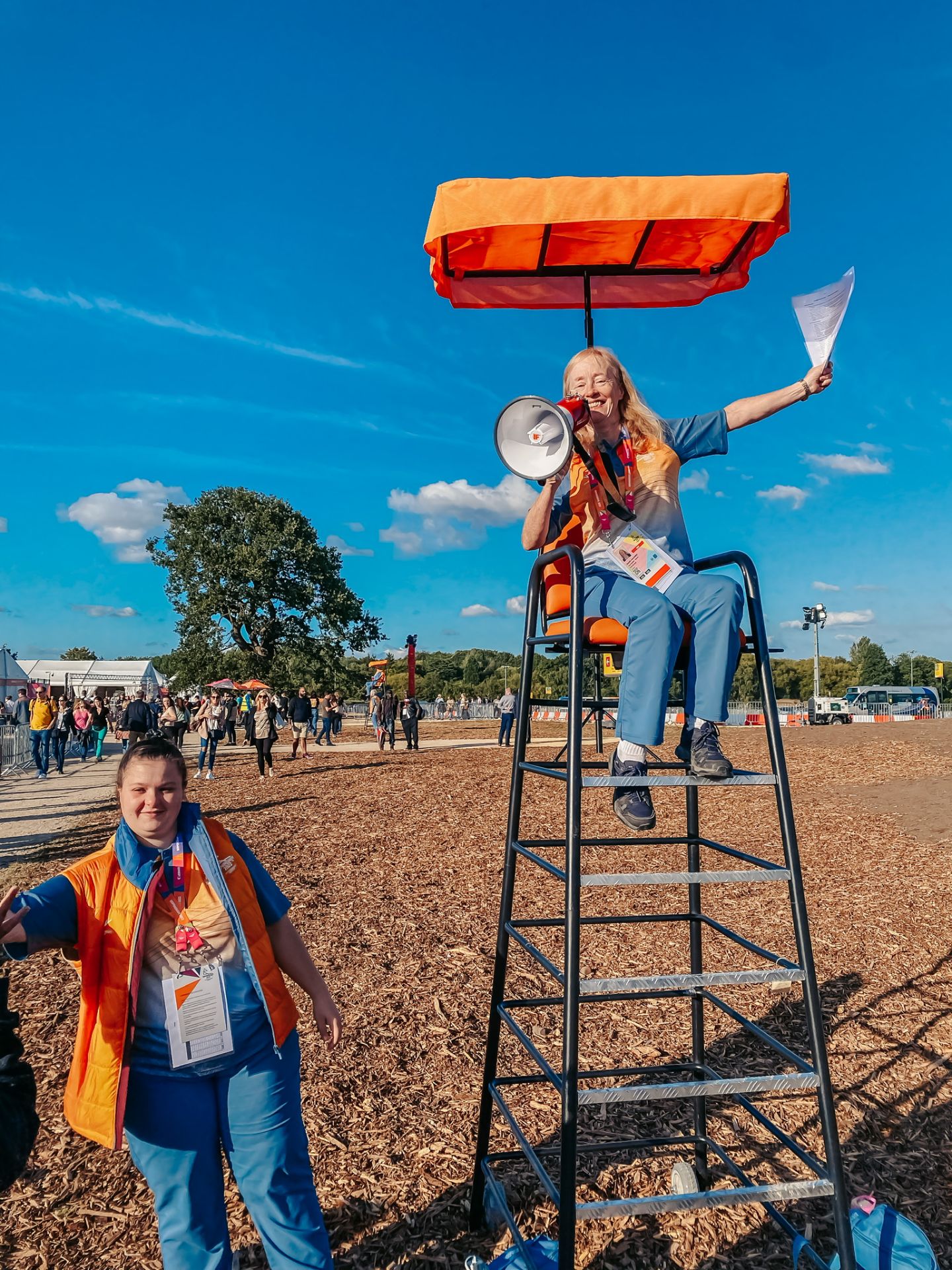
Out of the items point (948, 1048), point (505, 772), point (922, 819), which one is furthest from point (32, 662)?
point (948, 1048)

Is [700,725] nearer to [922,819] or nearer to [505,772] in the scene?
[922,819]

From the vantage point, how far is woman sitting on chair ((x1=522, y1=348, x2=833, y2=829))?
8.40 feet

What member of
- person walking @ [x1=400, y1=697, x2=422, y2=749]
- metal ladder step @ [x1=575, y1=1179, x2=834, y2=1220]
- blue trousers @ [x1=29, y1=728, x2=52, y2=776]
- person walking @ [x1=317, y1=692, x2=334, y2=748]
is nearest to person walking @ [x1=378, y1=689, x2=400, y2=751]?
person walking @ [x1=400, y1=697, x2=422, y2=749]

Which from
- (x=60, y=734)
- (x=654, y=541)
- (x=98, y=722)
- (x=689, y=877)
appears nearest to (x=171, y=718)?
(x=60, y=734)

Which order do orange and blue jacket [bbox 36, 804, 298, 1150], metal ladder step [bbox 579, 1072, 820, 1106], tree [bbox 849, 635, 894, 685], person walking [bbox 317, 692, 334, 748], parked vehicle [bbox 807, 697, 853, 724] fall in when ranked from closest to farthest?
metal ladder step [bbox 579, 1072, 820, 1106] < orange and blue jacket [bbox 36, 804, 298, 1150] < person walking [bbox 317, 692, 334, 748] < parked vehicle [bbox 807, 697, 853, 724] < tree [bbox 849, 635, 894, 685]

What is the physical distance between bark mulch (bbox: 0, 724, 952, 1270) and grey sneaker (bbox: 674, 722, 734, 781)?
1811 millimetres

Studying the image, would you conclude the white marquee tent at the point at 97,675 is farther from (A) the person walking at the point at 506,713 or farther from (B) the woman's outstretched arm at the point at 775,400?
(B) the woman's outstretched arm at the point at 775,400

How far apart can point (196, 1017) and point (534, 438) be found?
6.11ft

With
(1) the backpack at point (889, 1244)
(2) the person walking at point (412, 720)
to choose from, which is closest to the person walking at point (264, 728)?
(2) the person walking at point (412, 720)

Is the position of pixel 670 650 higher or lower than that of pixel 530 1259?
higher

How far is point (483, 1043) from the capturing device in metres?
4.84

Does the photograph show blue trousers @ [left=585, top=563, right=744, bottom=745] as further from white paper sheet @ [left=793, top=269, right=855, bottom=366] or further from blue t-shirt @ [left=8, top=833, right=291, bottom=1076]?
blue t-shirt @ [left=8, top=833, right=291, bottom=1076]

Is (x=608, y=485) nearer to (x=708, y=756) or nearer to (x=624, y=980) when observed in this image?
(x=708, y=756)

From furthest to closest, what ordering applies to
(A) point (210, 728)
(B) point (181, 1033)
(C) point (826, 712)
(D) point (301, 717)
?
(C) point (826, 712)
(D) point (301, 717)
(A) point (210, 728)
(B) point (181, 1033)
